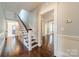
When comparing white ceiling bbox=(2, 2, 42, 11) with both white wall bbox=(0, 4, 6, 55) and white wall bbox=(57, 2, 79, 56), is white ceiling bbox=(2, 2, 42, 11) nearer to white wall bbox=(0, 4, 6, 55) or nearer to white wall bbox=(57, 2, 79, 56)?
white wall bbox=(0, 4, 6, 55)

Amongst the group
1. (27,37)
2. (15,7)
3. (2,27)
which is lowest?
(27,37)

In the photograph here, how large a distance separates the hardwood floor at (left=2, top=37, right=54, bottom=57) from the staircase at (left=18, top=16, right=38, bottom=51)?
0.17 ft

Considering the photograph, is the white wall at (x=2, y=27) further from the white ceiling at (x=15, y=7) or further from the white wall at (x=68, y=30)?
the white wall at (x=68, y=30)

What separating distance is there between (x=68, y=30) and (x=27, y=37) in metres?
0.60

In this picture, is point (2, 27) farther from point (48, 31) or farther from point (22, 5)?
point (48, 31)

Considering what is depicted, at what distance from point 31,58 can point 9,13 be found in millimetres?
715

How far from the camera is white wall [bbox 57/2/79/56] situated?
61.4 inches

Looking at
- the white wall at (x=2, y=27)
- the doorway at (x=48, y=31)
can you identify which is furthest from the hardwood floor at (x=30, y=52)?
the white wall at (x=2, y=27)

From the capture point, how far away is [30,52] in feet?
5.24

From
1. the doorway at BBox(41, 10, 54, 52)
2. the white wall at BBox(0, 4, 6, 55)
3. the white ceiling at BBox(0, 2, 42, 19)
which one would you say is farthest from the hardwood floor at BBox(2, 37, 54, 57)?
the white ceiling at BBox(0, 2, 42, 19)

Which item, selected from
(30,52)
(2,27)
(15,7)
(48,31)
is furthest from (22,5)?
(30,52)

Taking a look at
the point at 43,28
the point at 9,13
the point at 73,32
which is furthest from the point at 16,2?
the point at 73,32

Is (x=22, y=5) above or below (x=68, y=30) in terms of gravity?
above

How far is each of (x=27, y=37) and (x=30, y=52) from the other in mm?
219
